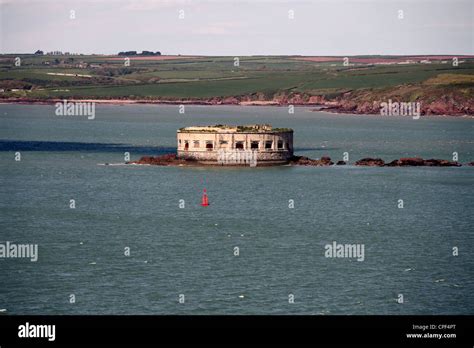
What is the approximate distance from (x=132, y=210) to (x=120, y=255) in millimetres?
18800

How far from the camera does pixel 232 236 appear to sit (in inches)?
2894

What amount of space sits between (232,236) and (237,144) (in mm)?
34680

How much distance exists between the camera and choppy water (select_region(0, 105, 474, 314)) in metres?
56.1

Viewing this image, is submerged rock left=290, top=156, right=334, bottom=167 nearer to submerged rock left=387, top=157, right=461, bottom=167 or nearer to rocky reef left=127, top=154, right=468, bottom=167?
rocky reef left=127, top=154, right=468, bottom=167

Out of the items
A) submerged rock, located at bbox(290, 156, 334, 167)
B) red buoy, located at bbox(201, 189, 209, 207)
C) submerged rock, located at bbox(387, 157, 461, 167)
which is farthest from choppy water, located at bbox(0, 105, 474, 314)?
submerged rock, located at bbox(290, 156, 334, 167)

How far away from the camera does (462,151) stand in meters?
137

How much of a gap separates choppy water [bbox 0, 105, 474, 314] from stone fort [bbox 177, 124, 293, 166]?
83.0 inches

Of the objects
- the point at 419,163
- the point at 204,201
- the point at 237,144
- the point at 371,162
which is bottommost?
the point at 419,163

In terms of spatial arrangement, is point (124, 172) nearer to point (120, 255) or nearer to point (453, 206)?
point (453, 206)

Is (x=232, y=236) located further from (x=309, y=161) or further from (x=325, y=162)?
(x=325, y=162)

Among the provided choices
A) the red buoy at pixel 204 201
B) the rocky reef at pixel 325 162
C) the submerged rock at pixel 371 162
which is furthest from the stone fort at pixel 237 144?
the red buoy at pixel 204 201

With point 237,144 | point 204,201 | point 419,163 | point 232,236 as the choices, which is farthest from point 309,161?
point 232,236
